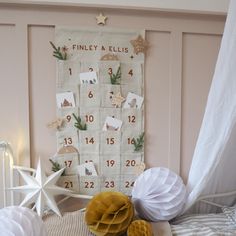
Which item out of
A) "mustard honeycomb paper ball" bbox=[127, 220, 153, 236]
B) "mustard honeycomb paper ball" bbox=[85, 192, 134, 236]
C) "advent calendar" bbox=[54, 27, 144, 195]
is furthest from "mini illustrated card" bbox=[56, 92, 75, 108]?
"mustard honeycomb paper ball" bbox=[127, 220, 153, 236]

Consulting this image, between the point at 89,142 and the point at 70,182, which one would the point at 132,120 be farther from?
the point at 70,182

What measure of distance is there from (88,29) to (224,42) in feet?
2.46

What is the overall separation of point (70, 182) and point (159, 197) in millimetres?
542

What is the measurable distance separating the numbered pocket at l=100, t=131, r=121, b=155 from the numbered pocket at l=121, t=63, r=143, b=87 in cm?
32

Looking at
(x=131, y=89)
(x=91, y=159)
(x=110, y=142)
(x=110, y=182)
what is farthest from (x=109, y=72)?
(x=110, y=182)

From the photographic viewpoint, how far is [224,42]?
1.09 metres

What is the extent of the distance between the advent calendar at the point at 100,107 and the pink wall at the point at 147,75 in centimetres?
6

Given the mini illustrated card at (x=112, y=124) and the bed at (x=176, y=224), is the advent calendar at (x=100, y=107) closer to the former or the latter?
the mini illustrated card at (x=112, y=124)

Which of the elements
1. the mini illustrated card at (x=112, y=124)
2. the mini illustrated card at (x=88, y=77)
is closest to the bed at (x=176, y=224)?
the mini illustrated card at (x=112, y=124)

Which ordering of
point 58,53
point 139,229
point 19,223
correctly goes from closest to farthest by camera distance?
point 19,223 → point 139,229 → point 58,53

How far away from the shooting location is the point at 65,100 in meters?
1.40

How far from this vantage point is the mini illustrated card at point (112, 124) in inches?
56.5

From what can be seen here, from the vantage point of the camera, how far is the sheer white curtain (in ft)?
3.56

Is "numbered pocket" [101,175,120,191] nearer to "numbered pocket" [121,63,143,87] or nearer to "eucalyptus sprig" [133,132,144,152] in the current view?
"eucalyptus sprig" [133,132,144,152]
